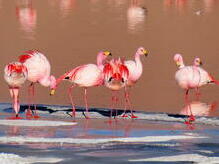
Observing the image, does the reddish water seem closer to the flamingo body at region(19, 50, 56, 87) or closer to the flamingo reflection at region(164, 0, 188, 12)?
the flamingo reflection at region(164, 0, 188, 12)

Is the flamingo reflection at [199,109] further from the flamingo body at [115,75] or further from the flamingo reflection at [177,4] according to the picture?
the flamingo reflection at [177,4]

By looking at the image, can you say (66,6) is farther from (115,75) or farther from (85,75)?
(115,75)

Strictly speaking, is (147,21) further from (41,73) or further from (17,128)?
(17,128)

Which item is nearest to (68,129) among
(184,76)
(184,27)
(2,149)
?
(2,149)

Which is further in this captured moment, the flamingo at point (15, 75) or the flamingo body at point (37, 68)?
the flamingo body at point (37, 68)

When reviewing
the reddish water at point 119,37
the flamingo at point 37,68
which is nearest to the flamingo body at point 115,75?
the flamingo at point 37,68

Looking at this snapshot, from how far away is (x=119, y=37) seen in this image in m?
22.8

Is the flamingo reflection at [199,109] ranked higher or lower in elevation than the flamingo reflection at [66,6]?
lower

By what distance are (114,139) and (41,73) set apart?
2822mm

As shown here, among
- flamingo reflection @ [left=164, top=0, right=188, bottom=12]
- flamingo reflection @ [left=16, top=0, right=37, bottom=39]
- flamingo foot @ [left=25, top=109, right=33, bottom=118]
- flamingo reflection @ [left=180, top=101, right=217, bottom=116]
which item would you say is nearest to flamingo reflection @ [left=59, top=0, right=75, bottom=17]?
flamingo reflection @ [left=16, top=0, right=37, bottom=39]

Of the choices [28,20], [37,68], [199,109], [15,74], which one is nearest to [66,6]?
[28,20]

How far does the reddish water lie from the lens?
44.9 feet

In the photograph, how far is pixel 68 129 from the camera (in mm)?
9758

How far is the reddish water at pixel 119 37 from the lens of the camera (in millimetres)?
13688
